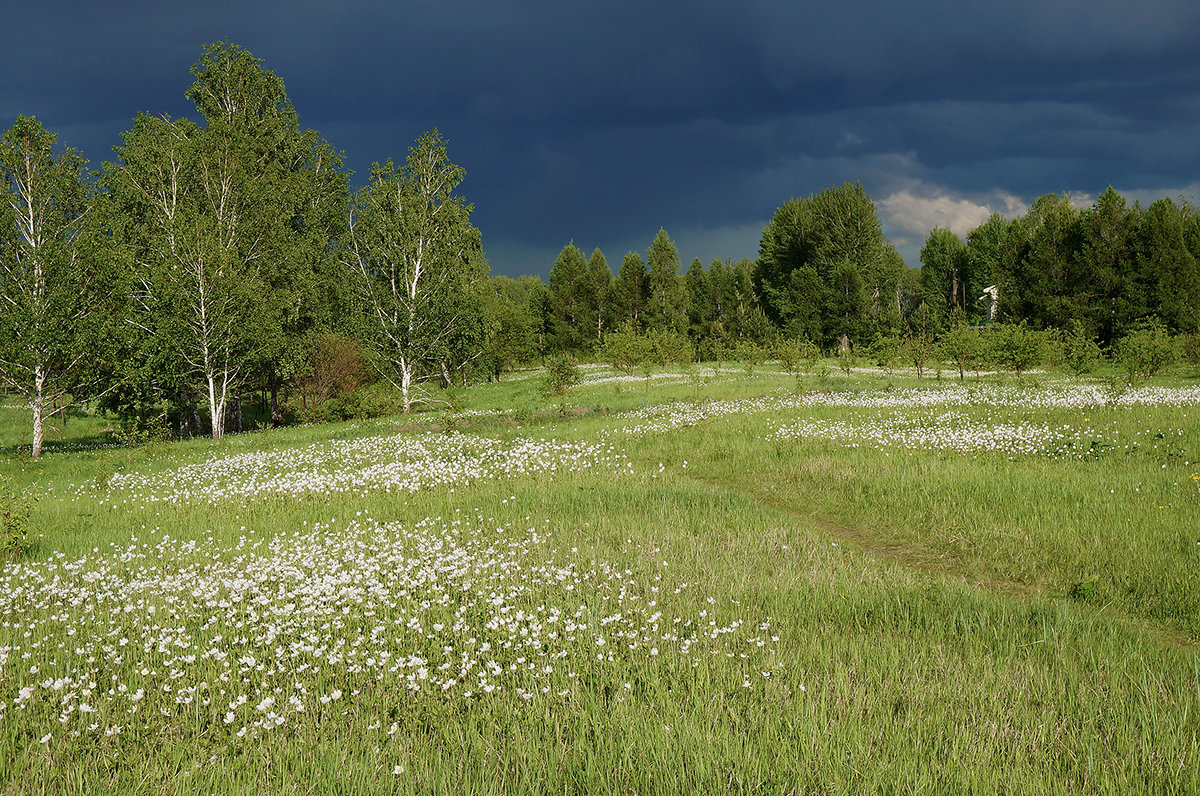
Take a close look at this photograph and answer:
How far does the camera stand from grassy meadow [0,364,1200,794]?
3.42m

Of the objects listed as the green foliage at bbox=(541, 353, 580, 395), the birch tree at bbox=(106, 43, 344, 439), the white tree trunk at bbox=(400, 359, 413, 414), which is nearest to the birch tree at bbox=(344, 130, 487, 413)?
the white tree trunk at bbox=(400, 359, 413, 414)

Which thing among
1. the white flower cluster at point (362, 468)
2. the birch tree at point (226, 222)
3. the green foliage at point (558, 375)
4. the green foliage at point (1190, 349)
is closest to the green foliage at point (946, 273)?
the green foliage at point (1190, 349)

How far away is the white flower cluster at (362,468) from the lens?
41.0 feet

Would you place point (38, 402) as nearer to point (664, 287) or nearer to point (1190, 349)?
point (1190, 349)

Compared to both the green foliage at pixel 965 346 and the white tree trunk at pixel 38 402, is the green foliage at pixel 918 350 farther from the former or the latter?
the white tree trunk at pixel 38 402

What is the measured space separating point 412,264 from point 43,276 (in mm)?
16078

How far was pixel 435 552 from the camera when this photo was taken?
731cm

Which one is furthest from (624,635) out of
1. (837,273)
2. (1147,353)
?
(837,273)

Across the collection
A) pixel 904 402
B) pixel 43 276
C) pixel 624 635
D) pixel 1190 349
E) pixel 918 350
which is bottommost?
pixel 624 635

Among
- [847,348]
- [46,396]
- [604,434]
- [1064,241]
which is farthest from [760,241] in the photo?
[46,396]

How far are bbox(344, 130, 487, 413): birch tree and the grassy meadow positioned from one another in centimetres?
2248

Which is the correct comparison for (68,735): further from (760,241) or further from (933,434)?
(760,241)

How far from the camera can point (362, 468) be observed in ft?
47.9

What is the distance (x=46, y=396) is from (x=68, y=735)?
29.9 meters
